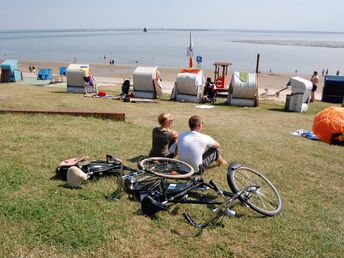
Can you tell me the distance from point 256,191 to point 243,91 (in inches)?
545

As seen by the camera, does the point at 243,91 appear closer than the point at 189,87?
Yes

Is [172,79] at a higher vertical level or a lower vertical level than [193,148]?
lower

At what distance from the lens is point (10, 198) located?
17.0 ft

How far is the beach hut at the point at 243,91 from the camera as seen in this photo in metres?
18.6

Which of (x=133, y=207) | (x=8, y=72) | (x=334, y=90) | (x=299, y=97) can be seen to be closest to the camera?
(x=133, y=207)

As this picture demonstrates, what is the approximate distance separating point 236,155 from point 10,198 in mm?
4933

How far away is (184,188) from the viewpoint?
5.15m

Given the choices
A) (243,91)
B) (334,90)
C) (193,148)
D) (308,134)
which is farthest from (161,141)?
(334,90)

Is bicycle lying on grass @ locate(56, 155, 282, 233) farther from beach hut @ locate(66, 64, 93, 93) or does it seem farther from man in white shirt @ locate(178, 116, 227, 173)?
beach hut @ locate(66, 64, 93, 93)

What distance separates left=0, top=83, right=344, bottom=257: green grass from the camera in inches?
169

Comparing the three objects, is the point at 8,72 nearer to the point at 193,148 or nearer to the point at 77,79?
the point at 77,79

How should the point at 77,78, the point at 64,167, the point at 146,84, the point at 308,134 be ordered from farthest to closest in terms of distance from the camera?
the point at 77,78 < the point at 146,84 < the point at 308,134 < the point at 64,167

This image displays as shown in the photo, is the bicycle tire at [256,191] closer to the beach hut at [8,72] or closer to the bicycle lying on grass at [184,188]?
the bicycle lying on grass at [184,188]

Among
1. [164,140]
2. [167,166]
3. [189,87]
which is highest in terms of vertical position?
[164,140]
